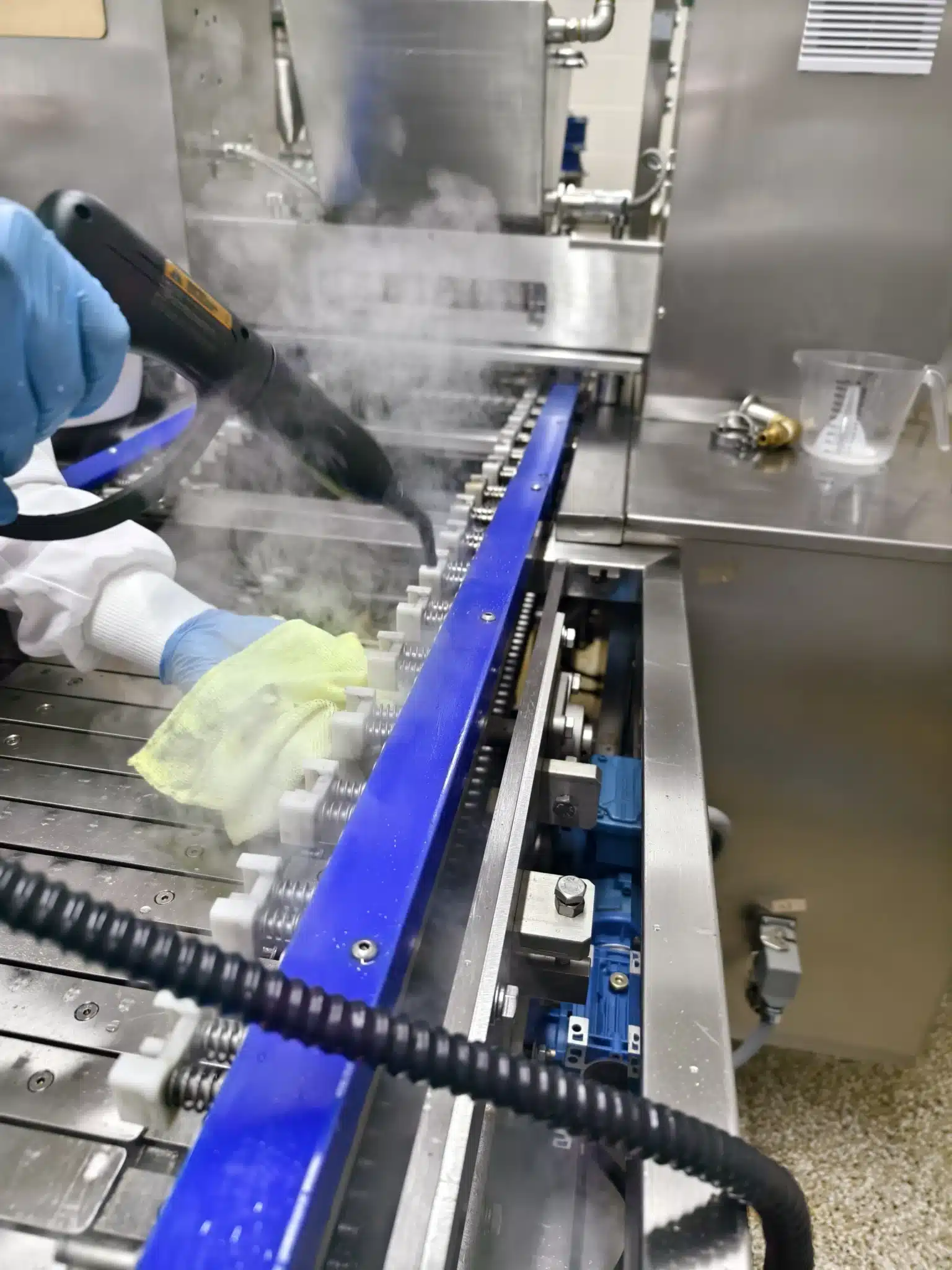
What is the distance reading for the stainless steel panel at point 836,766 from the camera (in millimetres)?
1030

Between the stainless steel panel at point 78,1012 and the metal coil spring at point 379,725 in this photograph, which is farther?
the metal coil spring at point 379,725

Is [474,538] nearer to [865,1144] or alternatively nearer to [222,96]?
[222,96]

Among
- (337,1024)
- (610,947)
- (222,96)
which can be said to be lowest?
(610,947)

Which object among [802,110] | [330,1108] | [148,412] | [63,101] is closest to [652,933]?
[330,1108]

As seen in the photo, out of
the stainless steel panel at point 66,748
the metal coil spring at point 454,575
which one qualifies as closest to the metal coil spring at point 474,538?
the metal coil spring at point 454,575

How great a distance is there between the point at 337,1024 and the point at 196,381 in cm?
64

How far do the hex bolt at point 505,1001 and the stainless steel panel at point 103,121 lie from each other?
4.32 feet

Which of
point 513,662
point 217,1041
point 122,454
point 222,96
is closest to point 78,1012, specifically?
point 217,1041

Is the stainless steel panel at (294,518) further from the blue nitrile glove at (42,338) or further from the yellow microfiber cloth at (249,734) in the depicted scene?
the blue nitrile glove at (42,338)

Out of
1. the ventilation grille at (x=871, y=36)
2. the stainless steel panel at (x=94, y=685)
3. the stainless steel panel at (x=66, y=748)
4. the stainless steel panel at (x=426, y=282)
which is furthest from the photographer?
the stainless steel panel at (x=426, y=282)

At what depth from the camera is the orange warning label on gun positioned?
68cm

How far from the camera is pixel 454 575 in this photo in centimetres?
86

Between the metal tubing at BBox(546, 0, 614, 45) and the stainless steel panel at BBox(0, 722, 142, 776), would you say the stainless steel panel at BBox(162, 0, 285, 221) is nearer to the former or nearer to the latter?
the metal tubing at BBox(546, 0, 614, 45)

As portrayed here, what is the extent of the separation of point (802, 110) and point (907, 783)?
1.07m
